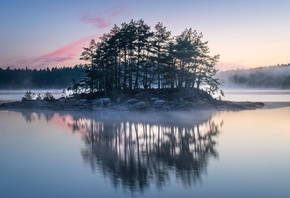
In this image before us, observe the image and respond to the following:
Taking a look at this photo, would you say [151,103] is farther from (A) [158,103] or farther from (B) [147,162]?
(B) [147,162]

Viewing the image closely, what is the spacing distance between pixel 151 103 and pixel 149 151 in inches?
1285

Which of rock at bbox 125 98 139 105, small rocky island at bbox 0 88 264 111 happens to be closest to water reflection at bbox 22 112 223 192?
small rocky island at bbox 0 88 264 111

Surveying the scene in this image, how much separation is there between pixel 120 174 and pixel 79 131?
16.7 m

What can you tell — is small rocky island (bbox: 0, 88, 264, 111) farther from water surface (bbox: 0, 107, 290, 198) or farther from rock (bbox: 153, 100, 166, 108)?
water surface (bbox: 0, 107, 290, 198)

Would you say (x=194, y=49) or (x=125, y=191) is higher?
(x=194, y=49)

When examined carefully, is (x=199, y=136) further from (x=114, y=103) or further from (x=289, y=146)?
(x=114, y=103)

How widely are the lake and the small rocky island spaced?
68.8 feet

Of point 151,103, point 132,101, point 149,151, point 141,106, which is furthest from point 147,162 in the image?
point 132,101

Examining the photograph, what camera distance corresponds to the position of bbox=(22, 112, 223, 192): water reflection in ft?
48.7

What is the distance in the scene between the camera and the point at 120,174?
15.5m

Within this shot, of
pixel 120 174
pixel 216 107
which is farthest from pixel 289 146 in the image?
pixel 216 107

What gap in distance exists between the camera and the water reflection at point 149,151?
1484cm

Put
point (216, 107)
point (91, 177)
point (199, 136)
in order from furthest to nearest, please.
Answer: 1. point (216, 107)
2. point (199, 136)
3. point (91, 177)

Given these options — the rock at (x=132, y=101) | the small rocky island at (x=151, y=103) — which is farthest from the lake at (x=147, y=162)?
the rock at (x=132, y=101)
